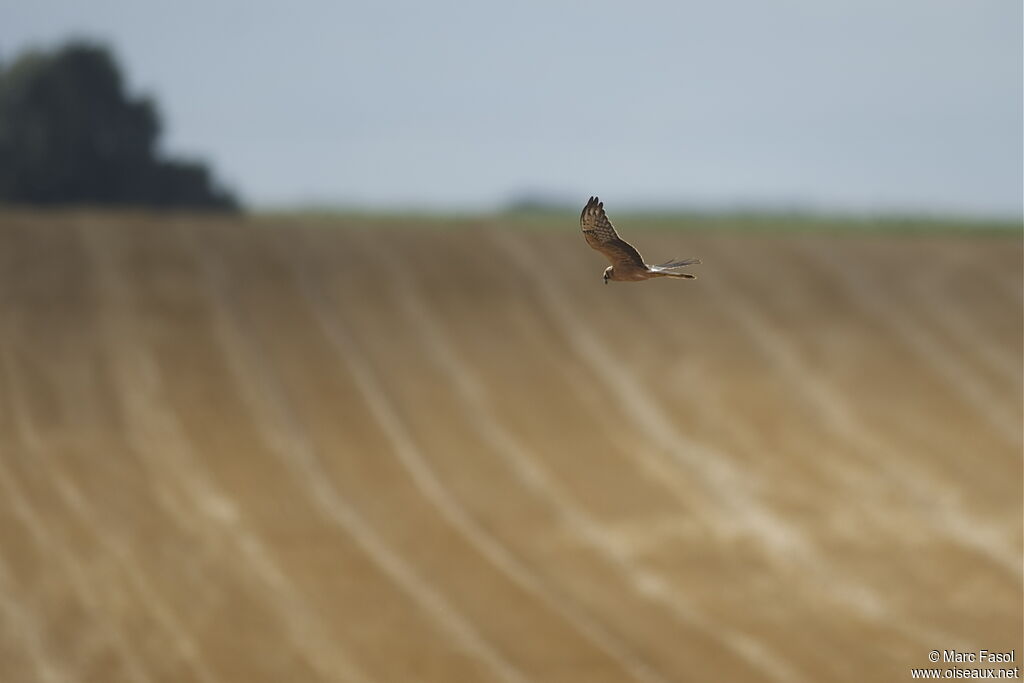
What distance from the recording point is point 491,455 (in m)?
29.4

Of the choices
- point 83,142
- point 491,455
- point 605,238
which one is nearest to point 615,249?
point 605,238

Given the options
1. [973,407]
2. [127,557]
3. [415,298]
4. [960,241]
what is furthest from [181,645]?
[960,241]

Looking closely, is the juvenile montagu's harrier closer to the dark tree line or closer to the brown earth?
the brown earth

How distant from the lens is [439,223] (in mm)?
41844

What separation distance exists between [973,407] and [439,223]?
15730 millimetres

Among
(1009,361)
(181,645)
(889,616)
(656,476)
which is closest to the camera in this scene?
(181,645)

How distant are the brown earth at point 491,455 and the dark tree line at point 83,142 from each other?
9407mm

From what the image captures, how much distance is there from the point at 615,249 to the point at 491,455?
776 inches

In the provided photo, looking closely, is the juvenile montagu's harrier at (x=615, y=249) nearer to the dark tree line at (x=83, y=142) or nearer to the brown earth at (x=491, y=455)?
the brown earth at (x=491, y=455)

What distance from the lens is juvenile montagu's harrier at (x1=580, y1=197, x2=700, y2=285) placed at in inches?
382

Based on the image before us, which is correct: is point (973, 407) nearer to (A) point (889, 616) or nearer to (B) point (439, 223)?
(A) point (889, 616)

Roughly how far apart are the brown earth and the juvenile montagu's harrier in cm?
1285

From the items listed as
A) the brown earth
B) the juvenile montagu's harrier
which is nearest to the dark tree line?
the brown earth

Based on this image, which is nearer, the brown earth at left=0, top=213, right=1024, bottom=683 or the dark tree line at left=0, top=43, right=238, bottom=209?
the brown earth at left=0, top=213, right=1024, bottom=683
